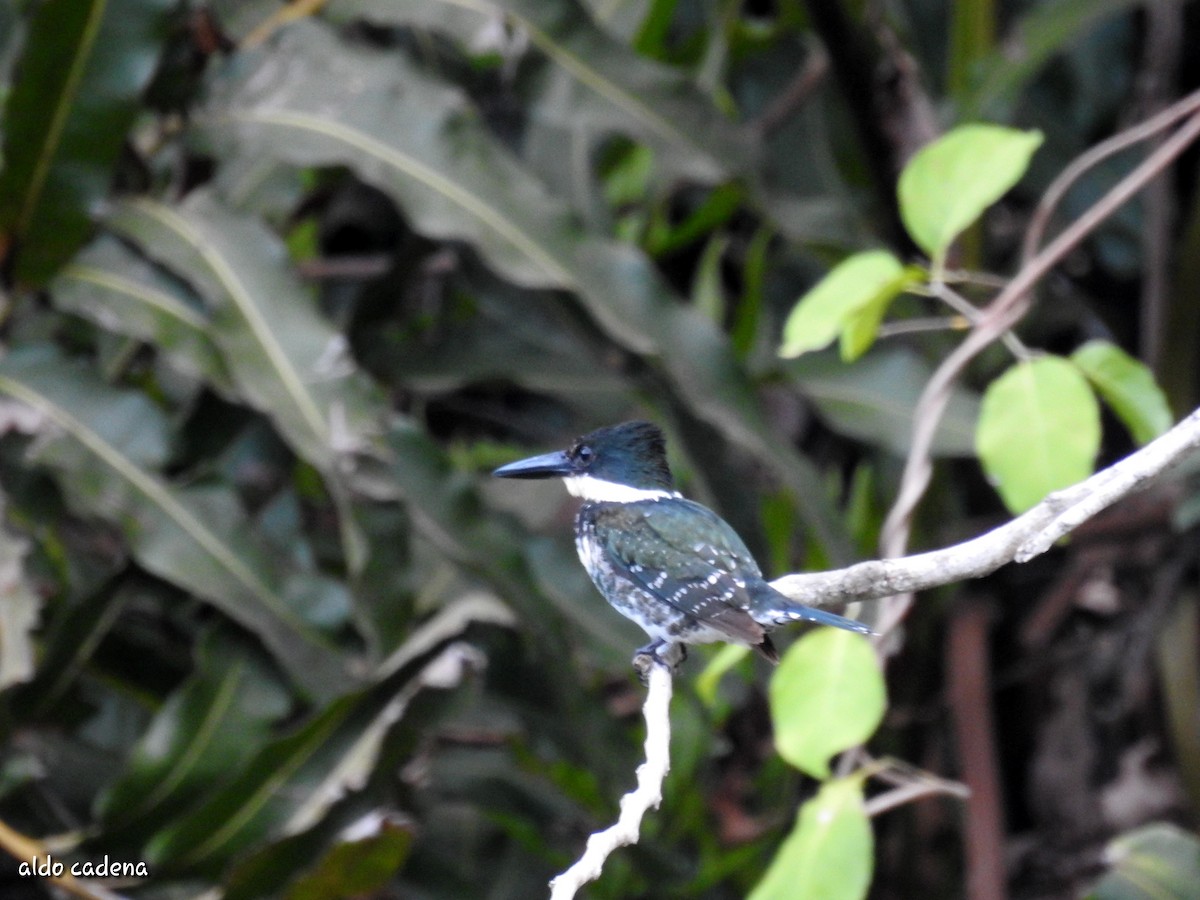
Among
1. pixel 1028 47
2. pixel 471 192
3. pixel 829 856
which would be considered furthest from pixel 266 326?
pixel 1028 47

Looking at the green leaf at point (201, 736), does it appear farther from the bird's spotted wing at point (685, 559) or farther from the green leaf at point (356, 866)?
the bird's spotted wing at point (685, 559)

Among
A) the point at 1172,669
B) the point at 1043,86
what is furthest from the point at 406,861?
the point at 1043,86

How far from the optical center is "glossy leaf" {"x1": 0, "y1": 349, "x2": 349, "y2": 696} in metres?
2.70

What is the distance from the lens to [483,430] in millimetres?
4156

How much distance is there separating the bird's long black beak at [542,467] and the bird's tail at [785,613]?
40cm

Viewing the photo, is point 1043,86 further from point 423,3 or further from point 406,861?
point 406,861

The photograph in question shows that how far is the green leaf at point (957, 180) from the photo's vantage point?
2.01 metres

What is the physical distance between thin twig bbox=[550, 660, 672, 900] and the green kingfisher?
0.21 metres

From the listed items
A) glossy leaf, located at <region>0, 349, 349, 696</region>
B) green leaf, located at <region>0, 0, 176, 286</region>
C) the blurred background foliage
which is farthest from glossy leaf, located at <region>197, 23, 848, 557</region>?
glossy leaf, located at <region>0, 349, 349, 696</region>

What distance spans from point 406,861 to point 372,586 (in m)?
0.70

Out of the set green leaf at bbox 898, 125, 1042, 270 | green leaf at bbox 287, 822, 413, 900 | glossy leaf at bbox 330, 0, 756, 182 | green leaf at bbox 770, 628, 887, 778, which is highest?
glossy leaf at bbox 330, 0, 756, 182

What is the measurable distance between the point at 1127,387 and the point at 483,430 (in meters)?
2.43

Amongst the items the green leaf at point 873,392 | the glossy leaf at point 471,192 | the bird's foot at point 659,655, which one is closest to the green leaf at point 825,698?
the bird's foot at point 659,655

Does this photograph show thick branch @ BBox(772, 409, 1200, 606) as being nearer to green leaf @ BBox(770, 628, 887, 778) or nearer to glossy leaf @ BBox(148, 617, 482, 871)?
green leaf @ BBox(770, 628, 887, 778)
